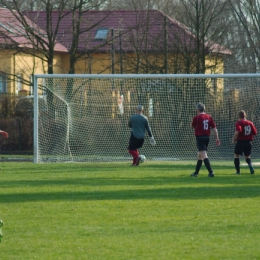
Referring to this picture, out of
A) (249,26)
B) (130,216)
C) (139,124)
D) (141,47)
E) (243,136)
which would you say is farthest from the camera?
(249,26)

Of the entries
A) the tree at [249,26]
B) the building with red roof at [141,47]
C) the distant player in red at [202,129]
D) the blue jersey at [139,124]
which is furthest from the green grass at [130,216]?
the tree at [249,26]

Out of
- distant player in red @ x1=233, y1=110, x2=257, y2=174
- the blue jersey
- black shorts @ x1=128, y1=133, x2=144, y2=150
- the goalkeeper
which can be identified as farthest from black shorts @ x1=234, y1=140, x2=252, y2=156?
black shorts @ x1=128, y1=133, x2=144, y2=150

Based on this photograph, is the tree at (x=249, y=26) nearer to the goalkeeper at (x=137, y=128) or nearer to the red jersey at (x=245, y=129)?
the goalkeeper at (x=137, y=128)

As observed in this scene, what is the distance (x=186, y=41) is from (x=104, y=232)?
26209 mm

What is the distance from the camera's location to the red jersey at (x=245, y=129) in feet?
66.3

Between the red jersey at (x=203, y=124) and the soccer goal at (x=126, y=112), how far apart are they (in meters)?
6.78

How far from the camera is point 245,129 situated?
2034 centimetres

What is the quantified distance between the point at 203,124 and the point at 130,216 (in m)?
7.92

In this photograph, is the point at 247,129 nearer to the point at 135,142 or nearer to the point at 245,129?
the point at 245,129

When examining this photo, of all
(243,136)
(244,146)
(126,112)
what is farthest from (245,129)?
(126,112)

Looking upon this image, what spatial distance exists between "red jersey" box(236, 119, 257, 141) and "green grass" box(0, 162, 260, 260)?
113 cm

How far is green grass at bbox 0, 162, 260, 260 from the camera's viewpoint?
8.83 m

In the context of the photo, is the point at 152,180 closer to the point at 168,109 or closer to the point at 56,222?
the point at 56,222

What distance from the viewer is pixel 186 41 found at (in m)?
35.6
